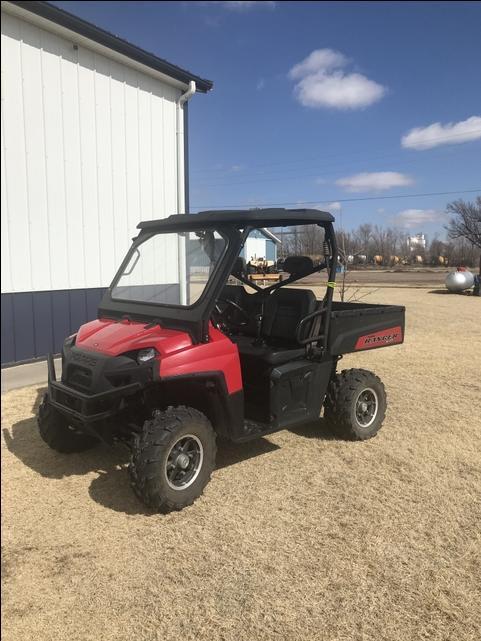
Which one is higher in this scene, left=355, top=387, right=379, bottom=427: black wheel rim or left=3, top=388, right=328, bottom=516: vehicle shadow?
left=355, top=387, right=379, bottom=427: black wheel rim

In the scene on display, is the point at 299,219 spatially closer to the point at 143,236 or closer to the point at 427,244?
the point at 143,236

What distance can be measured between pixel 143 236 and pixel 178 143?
208 inches

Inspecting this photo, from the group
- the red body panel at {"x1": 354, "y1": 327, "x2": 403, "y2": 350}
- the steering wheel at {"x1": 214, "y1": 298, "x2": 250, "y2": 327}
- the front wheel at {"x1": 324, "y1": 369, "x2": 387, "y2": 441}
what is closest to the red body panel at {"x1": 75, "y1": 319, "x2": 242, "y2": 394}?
the steering wheel at {"x1": 214, "y1": 298, "x2": 250, "y2": 327}

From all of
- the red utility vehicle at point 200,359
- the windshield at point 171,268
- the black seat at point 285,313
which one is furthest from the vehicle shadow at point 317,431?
the windshield at point 171,268

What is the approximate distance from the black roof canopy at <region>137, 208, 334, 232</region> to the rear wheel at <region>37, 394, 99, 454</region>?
160 cm

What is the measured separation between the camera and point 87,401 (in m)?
3.20

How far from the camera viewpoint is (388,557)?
2928 mm

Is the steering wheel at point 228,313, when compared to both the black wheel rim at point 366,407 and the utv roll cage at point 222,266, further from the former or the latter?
the black wheel rim at point 366,407

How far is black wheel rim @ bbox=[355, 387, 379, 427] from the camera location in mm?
4750

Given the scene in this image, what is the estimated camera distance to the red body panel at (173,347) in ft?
10.8

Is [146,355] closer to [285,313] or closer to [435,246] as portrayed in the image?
[285,313]

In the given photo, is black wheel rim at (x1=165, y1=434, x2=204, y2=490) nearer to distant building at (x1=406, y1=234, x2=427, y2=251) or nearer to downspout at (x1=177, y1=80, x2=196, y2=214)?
downspout at (x1=177, y1=80, x2=196, y2=214)

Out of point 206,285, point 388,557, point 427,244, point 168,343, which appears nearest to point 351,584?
point 388,557

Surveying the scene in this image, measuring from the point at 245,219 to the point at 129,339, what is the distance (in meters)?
1.16
